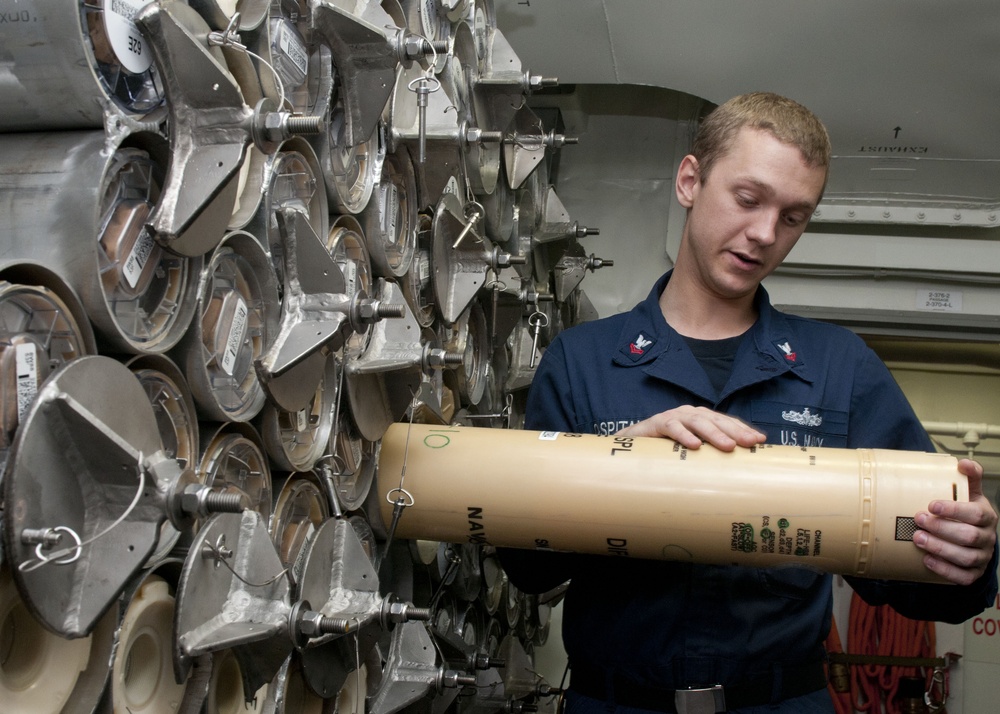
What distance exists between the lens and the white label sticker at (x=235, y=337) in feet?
3.13

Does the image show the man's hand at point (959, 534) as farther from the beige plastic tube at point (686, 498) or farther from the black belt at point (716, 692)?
the black belt at point (716, 692)

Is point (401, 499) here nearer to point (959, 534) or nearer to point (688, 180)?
point (959, 534)

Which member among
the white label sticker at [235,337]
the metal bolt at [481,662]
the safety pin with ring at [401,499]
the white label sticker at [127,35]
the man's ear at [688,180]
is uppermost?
the man's ear at [688,180]

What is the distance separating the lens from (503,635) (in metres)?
2.42

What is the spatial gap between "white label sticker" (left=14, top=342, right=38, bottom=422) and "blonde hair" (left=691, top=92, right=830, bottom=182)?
1232mm

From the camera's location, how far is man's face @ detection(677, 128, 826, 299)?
151cm

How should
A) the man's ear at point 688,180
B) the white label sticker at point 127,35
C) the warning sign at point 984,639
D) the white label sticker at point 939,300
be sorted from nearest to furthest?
1. the white label sticker at point 127,35
2. the man's ear at point 688,180
3. the white label sticker at point 939,300
4. the warning sign at point 984,639

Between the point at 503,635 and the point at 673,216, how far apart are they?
157 centimetres

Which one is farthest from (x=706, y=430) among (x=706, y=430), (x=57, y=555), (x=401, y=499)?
(x=57, y=555)

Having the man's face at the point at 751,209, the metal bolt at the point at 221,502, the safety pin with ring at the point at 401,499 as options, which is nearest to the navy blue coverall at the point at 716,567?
the man's face at the point at 751,209

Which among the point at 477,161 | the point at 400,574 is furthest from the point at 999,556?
the point at 477,161

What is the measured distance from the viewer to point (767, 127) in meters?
1.55

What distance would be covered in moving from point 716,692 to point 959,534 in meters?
0.47

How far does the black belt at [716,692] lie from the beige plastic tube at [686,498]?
0.32m
